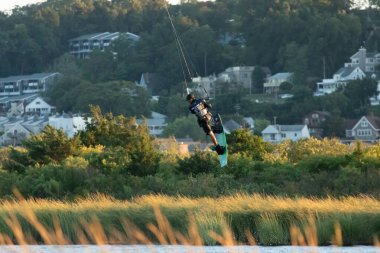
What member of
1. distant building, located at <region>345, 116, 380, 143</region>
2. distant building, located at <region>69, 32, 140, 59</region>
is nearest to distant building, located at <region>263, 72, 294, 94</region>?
distant building, located at <region>345, 116, 380, 143</region>

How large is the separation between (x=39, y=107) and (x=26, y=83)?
11994mm

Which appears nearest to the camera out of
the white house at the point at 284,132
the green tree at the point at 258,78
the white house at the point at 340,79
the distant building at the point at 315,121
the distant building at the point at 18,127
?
the white house at the point at 284,132

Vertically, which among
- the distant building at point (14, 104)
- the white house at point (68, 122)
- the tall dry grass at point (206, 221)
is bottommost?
the distant building at point (14, 104)

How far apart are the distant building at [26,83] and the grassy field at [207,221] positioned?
95.9 m

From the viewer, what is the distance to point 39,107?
112 metres

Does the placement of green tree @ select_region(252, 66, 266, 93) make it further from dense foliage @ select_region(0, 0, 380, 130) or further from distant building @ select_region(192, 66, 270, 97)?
distant building @ select_region(192, 66, 270, 97)

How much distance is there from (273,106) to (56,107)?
19333mm

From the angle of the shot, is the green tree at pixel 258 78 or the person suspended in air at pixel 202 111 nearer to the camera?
the person suspended in air at pixel 202 111

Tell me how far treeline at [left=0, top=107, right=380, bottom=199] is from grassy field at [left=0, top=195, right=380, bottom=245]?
5.02m

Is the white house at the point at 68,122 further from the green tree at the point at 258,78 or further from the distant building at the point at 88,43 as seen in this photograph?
the distant building at the point at 88,43

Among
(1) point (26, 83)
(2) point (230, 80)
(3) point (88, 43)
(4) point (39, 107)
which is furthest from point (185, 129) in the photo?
(3) point (88, 43)

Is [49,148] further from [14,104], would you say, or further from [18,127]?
[14,104]

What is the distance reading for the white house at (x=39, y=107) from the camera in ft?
362

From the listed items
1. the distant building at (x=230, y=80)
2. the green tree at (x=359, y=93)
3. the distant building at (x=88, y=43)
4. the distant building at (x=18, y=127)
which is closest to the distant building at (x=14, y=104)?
the distant building at (x=18, y=127)
